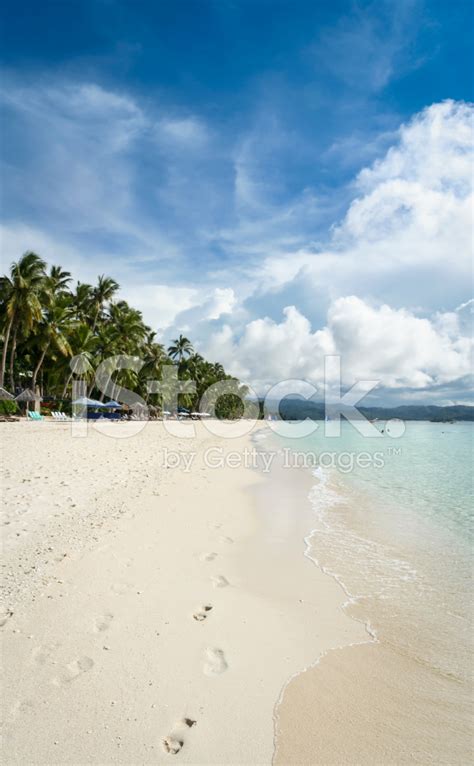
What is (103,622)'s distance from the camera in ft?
11.5

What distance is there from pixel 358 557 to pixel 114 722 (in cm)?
465

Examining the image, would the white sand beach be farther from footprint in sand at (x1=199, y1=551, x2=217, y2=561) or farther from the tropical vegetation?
the tropical vegetation

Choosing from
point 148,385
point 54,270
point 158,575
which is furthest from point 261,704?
point 148,385

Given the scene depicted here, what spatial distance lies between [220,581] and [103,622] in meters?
1.61

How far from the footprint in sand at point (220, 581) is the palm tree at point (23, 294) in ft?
90.6

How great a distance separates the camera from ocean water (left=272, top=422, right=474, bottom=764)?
8.75ft

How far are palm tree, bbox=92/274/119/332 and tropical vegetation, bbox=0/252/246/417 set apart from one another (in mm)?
29

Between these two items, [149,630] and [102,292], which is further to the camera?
Answer: [102,292]

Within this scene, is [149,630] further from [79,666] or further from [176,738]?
[176,738]

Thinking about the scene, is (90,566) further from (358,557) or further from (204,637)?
(358,557)

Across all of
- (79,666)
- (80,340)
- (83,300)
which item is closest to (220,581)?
(79,666)

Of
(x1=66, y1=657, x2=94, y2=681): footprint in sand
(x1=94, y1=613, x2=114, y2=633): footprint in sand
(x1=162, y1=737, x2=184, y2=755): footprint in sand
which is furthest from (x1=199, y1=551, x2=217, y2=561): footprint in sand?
(x1=162, y1=737, x2=184, y2=755): footprint in sand

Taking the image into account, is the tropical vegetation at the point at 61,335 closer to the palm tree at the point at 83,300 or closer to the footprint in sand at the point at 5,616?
the palm tree at the point at 83,300

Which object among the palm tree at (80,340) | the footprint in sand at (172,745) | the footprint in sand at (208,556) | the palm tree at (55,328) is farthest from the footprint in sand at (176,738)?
the palm tree at (80,340)
